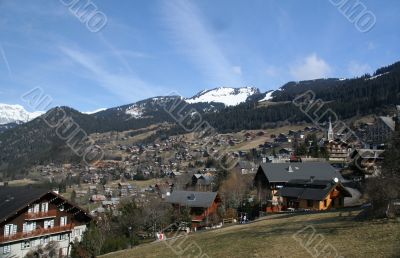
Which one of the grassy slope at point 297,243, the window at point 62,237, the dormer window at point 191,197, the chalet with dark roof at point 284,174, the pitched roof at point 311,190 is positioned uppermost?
the chalet with dark roof at point 284,174

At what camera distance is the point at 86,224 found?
170 ft

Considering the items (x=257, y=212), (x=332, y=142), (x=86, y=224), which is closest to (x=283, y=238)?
(x=257, y=212)

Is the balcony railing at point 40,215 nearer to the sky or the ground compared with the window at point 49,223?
nearer to the sky

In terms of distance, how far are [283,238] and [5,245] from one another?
101 ft

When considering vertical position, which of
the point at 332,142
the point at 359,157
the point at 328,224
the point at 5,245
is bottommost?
the point at 5,245

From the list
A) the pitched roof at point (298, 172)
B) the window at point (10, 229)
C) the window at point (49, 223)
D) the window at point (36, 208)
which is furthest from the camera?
the pitched roof at point (298, 172)

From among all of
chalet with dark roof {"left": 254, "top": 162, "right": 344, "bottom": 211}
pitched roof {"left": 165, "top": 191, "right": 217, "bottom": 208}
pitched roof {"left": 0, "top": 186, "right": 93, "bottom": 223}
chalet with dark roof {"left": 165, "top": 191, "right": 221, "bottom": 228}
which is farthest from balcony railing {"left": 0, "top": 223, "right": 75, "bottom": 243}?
chalet with dark roof {"left": 254, "top": 162, "right": 344, "bottom": 211}

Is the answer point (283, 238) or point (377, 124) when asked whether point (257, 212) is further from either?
point (377, 124)

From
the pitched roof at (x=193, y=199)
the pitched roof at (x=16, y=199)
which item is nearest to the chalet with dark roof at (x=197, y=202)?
the pitched roof at (x=193, y=199)

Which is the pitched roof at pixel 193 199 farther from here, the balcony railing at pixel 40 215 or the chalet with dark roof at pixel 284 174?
the balcony railing at pixel 40 215

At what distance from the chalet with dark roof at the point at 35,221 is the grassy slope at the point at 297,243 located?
1860 cm

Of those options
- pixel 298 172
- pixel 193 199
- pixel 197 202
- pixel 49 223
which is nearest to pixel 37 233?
pixel 49 223

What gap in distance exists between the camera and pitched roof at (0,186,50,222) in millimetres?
43441

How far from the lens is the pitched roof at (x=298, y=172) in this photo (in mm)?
69062
